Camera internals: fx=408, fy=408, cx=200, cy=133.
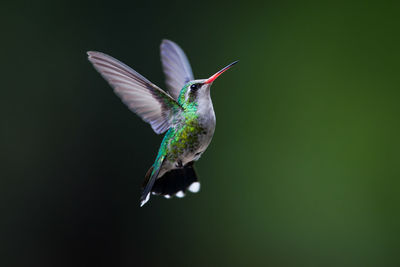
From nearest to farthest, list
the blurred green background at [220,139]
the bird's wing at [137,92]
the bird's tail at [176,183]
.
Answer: the bird's wing at [137,92], the bird's tail at [176,183], the blurred green background at [220,139]

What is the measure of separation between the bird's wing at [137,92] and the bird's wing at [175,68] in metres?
0.30

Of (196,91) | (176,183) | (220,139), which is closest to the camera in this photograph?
(196,91)

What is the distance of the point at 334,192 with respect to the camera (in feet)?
10.6

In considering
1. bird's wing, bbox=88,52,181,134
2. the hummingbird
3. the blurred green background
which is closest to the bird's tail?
the hummingbird

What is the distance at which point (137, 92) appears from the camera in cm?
96

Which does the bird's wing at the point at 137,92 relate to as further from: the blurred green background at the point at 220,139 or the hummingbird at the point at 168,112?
the blurred green background at the point at 220,139

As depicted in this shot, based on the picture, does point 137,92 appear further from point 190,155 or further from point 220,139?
point 220,139

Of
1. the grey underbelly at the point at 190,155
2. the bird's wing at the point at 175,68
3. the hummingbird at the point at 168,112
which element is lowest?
the grey underbelly at the point at 190,155

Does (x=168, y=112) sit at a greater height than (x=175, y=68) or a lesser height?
lesser

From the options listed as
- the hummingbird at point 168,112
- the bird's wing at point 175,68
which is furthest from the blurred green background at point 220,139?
the hummingbird at point 168,112

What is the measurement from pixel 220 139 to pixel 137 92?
244 centimetres

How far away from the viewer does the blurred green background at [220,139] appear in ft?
9.89

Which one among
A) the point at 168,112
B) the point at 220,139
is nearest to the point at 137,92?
the point at 168,112

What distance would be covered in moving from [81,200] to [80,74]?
939mm
